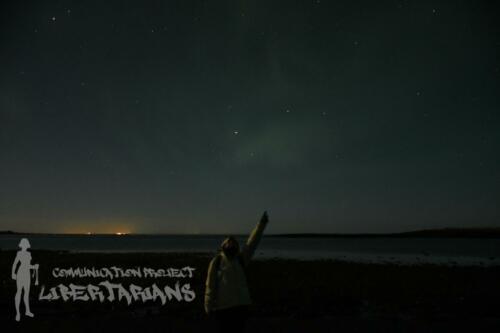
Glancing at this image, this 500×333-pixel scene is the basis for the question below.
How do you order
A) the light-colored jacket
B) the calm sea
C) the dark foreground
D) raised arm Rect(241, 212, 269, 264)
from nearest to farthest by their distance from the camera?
the light-colored jacket
raised arm Rect(241, 212, 269, 264)
the dark foreground
the calm sea

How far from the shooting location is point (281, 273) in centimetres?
2356

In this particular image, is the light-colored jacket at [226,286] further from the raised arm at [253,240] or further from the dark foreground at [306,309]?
the dark foreground at [306,309]

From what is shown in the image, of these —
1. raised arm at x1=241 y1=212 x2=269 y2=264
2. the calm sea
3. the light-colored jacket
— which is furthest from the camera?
the calm sea

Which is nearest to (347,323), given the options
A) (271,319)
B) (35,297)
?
(271,319)

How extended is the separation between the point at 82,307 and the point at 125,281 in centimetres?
594

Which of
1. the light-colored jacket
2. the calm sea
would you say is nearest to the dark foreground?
the light-colored jacket

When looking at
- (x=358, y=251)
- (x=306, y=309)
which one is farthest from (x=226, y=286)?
(x=358, y=251)

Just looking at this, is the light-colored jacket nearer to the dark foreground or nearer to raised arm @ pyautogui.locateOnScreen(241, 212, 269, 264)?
raised arm @ pyautogui.locateOnScreen(241, 212, 269, 264)

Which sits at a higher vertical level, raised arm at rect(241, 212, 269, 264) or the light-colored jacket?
raised arm at rect(241, 212, 269, 264)

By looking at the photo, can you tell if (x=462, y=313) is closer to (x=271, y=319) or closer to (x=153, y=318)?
(x=271, y=319)

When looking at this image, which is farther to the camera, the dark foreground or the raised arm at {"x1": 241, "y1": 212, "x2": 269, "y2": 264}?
the dark foreground

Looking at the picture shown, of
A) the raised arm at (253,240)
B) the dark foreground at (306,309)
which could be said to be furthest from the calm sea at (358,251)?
the raised arm at (253,240)

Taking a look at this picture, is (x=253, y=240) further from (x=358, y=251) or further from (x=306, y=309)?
(x=358, y=251)

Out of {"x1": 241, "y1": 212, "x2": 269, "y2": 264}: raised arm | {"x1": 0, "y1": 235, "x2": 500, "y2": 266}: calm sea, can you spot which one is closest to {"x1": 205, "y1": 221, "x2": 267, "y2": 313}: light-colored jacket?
{"x1": 241, "y1": 212, "x2": 269, "y2": 264}: raised arm
